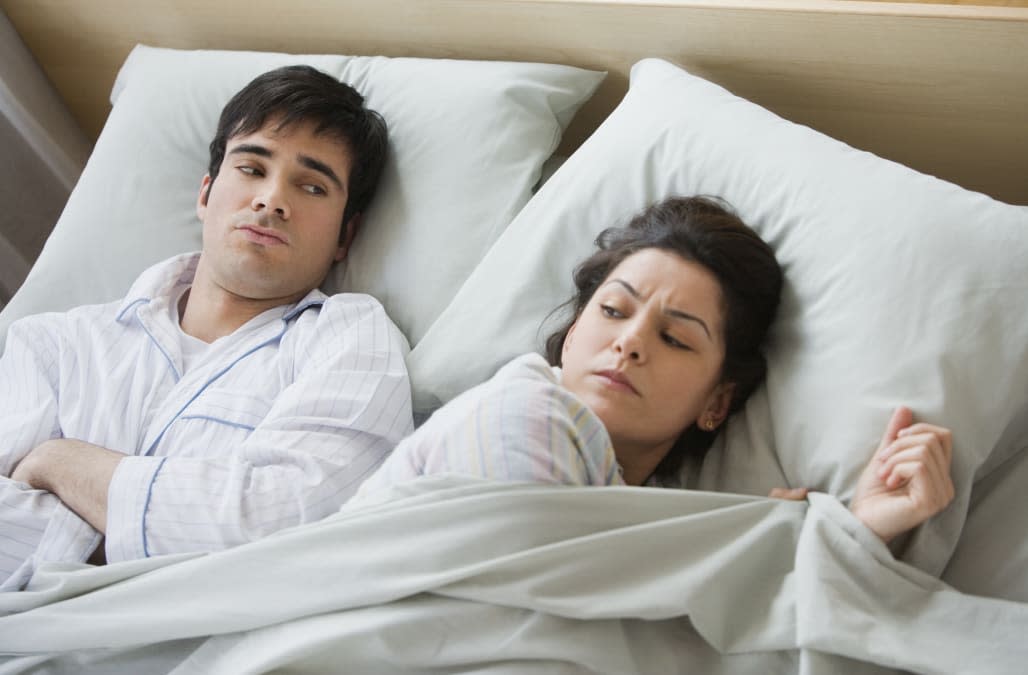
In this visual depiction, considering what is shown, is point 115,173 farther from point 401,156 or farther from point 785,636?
point 785,636

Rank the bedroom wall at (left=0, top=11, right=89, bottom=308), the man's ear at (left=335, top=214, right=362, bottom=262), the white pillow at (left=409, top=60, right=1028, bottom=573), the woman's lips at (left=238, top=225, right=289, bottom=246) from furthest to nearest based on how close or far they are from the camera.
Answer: the bedroom wall at (left=0, top=11, right=89, bottom=308), the man's ear at (left=335, top=214, right=362, bottom=262), the woman's lips at (left=238, top=225, right=289, bottom=246), the white pillow at (left=409, top=60, right=1028, bottom=573)

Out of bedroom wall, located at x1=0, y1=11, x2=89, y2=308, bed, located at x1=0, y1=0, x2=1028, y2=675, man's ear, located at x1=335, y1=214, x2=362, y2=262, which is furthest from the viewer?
bedroom wall, located at x1=0, y1=11, x2=89, y2=308

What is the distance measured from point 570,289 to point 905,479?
53 cm

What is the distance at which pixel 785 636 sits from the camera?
3.50 ft

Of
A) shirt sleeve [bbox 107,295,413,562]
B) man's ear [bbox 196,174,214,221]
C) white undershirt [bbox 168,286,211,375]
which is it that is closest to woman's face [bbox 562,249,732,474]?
shirt sleeve [bbox 107,295,413,562]

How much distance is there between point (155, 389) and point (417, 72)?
67 cm

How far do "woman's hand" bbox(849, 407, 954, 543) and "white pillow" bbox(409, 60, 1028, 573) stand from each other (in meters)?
0.02

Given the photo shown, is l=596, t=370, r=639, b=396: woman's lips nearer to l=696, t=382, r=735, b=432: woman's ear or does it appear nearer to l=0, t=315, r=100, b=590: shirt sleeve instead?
l=696, t=382, r=735, b=432: woman's ear

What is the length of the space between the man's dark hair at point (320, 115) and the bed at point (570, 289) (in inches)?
1.8

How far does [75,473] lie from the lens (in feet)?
4.47

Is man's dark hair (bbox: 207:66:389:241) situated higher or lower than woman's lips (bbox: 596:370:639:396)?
higher

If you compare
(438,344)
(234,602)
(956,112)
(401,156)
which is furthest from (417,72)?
(234,602)

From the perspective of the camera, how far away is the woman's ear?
135cm

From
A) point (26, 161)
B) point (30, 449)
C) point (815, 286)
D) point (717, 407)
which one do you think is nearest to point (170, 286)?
point (30, 449)
